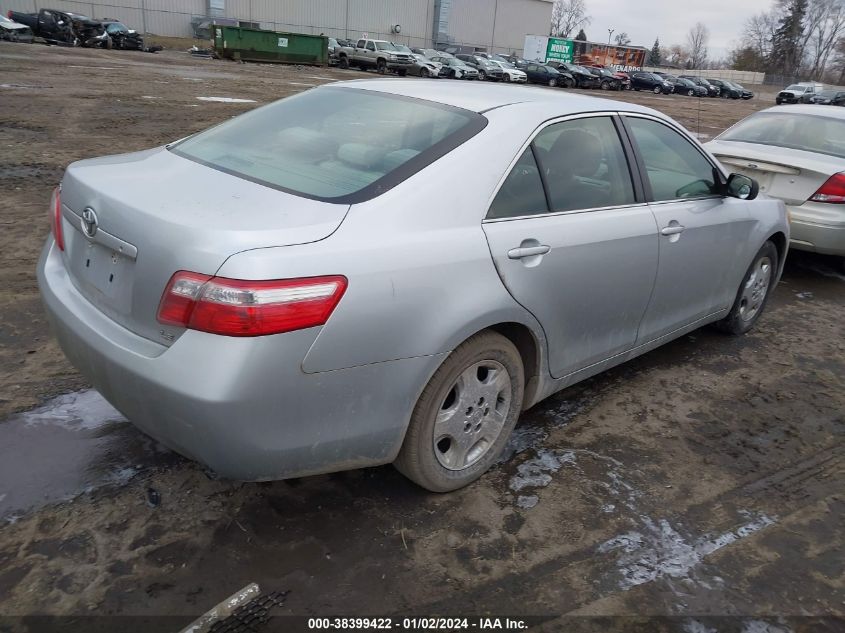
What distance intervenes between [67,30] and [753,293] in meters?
40.7

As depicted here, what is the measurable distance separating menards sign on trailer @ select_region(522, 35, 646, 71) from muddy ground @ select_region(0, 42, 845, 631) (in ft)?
209

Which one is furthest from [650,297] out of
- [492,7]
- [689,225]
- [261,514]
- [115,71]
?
[492,7]

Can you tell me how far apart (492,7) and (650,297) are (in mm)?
75465

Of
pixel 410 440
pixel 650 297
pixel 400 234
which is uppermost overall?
pixel 400 234

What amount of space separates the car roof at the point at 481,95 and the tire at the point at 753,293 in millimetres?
1660

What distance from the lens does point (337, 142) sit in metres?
2.93

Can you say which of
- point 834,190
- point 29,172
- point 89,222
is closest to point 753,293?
point 834,190

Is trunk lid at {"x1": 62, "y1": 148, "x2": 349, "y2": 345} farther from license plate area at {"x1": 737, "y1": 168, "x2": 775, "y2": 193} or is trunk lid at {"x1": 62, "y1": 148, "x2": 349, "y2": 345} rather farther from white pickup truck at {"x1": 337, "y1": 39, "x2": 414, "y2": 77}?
white pickup truck at {"x1": 337, "y1": 39, "x2": 414, "y2": 77}

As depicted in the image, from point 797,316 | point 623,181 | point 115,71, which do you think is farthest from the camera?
point 115,71

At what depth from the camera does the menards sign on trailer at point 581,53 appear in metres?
63.0

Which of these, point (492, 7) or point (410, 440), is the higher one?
point (492, 7)

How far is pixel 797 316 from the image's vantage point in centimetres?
548

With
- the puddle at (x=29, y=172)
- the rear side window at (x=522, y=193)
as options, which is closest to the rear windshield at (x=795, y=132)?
the rear side window at (x=522, y=193)

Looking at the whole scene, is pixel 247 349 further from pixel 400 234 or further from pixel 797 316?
pixel 797 316
